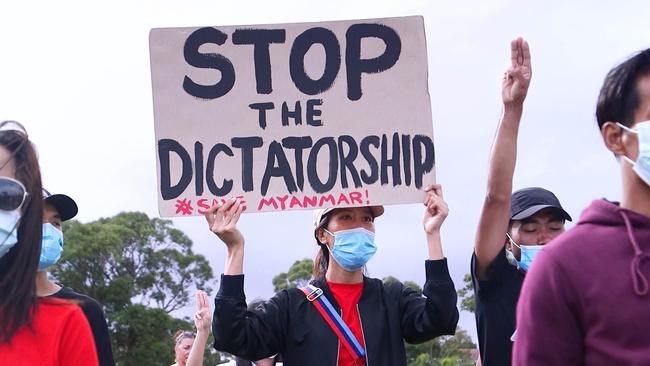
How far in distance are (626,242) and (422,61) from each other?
288 cm

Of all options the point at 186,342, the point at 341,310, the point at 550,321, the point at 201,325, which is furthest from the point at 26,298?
the point at 186,342

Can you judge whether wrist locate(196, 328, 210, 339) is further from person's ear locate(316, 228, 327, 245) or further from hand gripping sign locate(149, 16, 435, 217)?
hand gripping sign locate(149, 16, 435, 217)

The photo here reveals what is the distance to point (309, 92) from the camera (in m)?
5.39

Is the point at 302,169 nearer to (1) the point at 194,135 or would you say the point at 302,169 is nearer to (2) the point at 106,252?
(1) the point at 194,135

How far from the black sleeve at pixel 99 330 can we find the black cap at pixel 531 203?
80.6 inches

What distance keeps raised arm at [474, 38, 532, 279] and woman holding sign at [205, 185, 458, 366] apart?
2.17 feet

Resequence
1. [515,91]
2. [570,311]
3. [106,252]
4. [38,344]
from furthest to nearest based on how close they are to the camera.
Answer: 1. [106,252]
2. [515,91]
3. [38,344]
4. [570,311]

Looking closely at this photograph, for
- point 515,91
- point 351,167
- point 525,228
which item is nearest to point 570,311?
point 515,91

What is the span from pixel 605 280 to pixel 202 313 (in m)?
6.02

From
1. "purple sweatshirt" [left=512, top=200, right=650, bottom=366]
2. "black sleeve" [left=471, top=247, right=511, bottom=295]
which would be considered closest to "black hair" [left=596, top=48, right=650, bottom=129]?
"purple sweatshirt" [left=512, top=200, right=650, bottom=366]

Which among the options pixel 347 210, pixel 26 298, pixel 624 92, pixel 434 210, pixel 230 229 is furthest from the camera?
pixel 347 210

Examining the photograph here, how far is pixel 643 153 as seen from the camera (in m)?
2.73

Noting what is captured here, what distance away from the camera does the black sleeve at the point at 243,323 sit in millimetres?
4840

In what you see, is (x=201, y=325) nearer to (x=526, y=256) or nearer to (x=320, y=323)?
(x=320, y=323)
